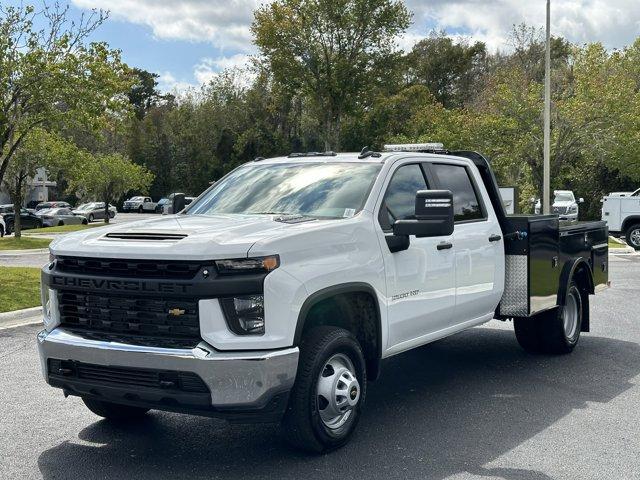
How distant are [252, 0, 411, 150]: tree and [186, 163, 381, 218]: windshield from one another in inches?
1509

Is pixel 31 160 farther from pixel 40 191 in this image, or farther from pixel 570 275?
pixel 40 191

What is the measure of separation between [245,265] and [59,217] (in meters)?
47.7

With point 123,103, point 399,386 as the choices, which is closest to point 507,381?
point 399,386

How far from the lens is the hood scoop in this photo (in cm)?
476

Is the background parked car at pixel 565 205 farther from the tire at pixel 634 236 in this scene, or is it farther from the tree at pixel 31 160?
the tree at pixel 31 160

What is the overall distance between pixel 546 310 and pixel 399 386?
1.90 metres

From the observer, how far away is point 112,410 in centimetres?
574

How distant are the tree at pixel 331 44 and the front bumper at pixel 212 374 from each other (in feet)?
133

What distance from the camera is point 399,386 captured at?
23.0 feet

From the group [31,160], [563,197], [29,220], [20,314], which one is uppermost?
[31,160]

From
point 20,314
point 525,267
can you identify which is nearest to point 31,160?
point 20,314

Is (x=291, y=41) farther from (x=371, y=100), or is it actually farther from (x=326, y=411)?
(x=326, y=411)

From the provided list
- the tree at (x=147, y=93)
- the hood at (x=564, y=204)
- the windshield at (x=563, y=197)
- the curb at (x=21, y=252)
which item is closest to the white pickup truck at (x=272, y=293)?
the curb at (x=21, y=252)

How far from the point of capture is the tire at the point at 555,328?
8.16 metres
